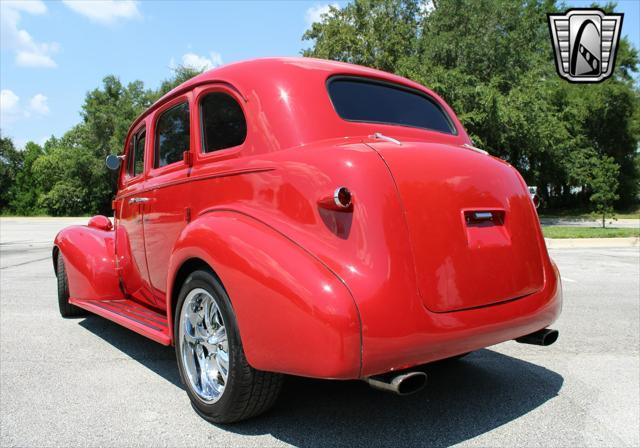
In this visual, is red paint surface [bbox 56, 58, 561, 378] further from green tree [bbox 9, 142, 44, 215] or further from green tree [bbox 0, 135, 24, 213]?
green tree [bbox 0, 135, 24, 213]

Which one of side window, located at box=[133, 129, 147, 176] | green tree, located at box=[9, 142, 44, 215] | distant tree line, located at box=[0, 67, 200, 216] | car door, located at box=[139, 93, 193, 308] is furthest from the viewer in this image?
green tree, located at box=[9, 142, 44, 215]

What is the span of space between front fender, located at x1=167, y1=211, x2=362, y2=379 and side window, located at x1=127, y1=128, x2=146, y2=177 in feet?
6.75

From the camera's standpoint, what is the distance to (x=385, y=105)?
323 centimetres

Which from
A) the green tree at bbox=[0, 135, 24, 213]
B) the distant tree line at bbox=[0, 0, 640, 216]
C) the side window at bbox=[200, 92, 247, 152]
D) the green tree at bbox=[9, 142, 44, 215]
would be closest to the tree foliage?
the distant tree line at bbox=[0, 0, 640, 216]

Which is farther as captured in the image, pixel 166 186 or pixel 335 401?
pixel 166 186

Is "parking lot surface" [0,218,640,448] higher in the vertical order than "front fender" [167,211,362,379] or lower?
lower

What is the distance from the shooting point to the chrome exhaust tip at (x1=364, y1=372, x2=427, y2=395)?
211cm

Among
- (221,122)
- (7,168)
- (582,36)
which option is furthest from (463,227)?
(7,168)

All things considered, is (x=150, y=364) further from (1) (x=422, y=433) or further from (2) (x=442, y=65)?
(2) (x=442, y=65)

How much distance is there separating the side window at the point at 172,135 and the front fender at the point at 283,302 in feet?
3.86

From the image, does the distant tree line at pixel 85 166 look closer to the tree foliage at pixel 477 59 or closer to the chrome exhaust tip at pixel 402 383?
the tree foliage at pixel 477 59

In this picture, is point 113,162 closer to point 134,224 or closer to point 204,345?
point 134,224

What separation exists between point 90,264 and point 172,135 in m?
1.51

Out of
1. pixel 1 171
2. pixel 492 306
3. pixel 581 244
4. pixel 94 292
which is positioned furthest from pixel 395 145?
pixel 1 171
